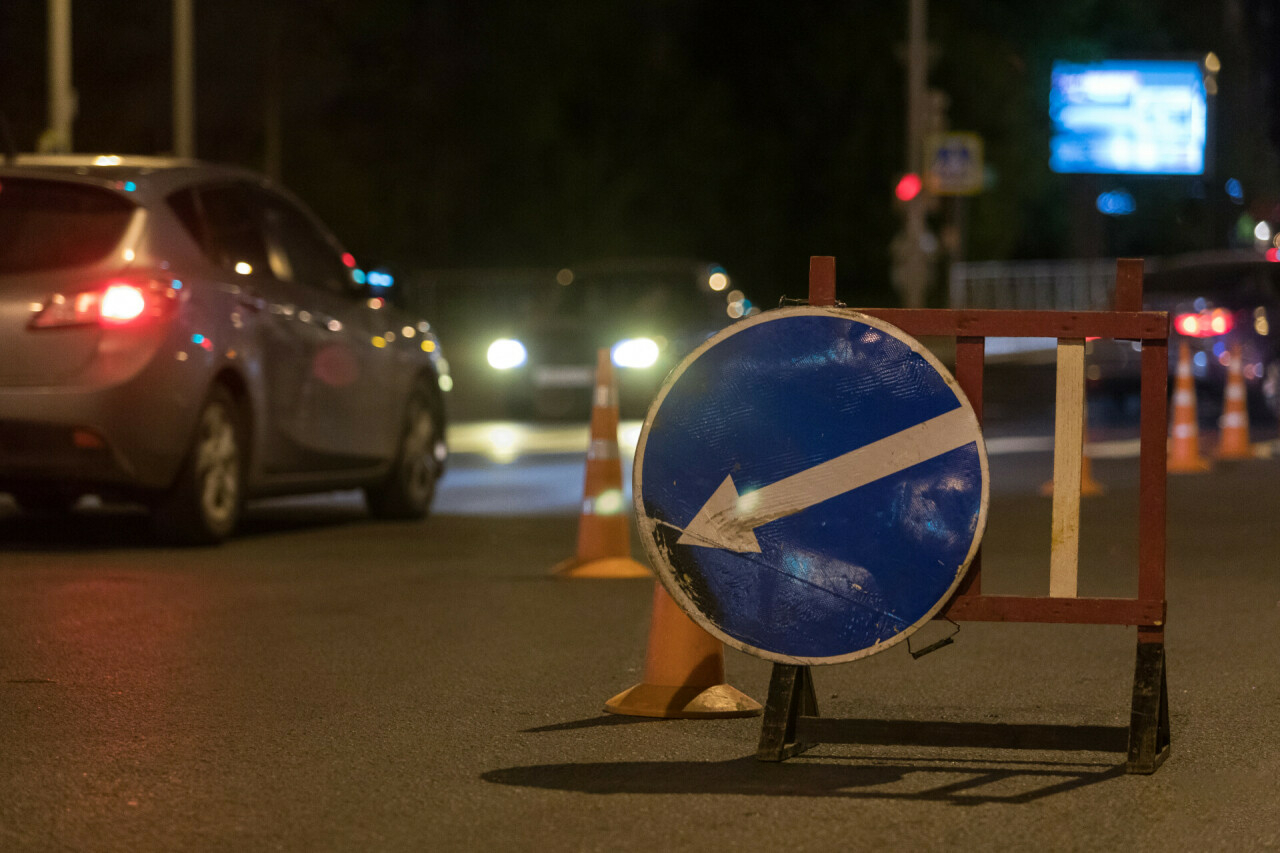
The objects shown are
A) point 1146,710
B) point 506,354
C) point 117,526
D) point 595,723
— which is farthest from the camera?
point 506,354

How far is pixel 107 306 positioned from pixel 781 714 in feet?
16.2

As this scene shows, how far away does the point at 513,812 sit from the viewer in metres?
5.02

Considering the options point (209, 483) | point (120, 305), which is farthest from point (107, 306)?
point (209, 483)

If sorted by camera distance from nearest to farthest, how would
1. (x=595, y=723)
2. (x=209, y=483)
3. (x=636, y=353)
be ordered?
1. (x=595, y=723)
2. (x=209, y=483)
3. (x=636, y=353)

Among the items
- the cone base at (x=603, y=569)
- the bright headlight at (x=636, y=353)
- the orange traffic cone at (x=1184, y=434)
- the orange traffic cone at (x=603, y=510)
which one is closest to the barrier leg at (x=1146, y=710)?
the orange traffic cone at (x=603, y=510)

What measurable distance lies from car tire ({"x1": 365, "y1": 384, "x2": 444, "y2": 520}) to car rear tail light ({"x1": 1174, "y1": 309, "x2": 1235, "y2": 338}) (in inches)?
441

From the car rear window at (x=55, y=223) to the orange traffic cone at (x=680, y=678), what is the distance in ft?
14.3

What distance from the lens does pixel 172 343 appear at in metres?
9.56

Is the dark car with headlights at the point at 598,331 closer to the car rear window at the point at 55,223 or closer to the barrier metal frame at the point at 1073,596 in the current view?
the car rear window at the point at 55,223

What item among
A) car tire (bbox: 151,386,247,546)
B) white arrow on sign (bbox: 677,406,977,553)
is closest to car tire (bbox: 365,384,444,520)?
car tire (bbox: 151,386,247,546)

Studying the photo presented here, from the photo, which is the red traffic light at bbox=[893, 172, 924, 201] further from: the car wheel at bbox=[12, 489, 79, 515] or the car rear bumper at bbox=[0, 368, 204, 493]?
the car rear bumper at bbox=[0, 368, 204, 493]

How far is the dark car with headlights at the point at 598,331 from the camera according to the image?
22.1 meters

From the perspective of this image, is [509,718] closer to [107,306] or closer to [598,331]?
[107,306]

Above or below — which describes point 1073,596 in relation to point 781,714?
above
